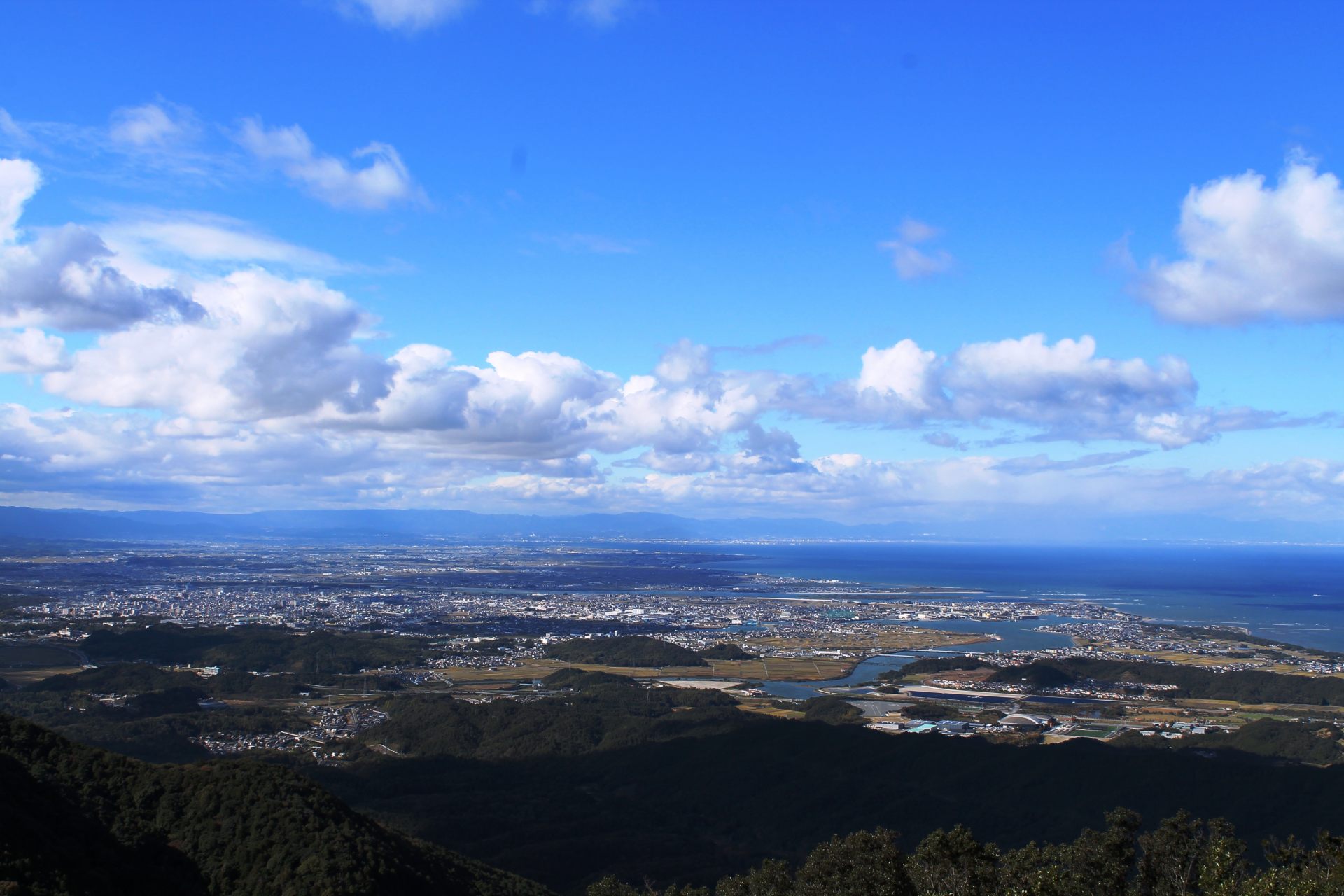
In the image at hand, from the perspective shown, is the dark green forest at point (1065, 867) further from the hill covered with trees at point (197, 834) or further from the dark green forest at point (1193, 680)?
the dark green forest at point (1193, 680)

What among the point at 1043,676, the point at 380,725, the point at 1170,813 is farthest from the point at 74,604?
the point at 1170,813

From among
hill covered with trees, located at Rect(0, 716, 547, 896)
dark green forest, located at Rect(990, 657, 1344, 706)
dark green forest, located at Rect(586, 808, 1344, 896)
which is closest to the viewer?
dark green forest, located at Rect(586, 808, 1344, 896)

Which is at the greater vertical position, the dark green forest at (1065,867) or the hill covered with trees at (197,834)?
the dark green forest at (1065,867)

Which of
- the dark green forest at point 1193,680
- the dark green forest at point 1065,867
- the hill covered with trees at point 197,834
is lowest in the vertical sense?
the dark green forest at point 1193,680

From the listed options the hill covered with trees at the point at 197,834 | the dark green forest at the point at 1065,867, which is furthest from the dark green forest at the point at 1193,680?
the hill covered with trees at the point at 197,834

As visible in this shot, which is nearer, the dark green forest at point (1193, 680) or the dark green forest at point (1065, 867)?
the dark green forest at point (1065, 867)

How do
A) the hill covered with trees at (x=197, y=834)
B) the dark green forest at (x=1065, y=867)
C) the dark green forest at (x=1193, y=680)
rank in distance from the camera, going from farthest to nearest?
1. the dark green forest at (x=1193, y=680)
2. the hill covered with trees at (x=197, y=834)
3. the dark green forest at (x=1065, y=867)

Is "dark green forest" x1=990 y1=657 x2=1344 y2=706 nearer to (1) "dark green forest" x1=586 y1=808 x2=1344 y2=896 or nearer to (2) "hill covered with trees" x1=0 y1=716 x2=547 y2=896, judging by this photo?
(1) "dark green forest" x1=586 y1=808 x2=1344 y2=896

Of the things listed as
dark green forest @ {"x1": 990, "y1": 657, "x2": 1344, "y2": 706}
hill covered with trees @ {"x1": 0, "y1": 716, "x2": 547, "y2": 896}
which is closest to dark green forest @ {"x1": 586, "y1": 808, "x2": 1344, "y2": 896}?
hill covered with trees @ {"x1": 0, "y1": 716, "x2": 547, "y2": 896}

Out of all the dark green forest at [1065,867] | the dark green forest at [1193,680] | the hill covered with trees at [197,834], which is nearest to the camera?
the dark green forest at [1065,867]

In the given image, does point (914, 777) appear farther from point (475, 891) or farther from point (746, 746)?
point (475, 891)

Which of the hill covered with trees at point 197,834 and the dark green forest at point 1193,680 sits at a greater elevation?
the hill covered with trees at point 197,834
